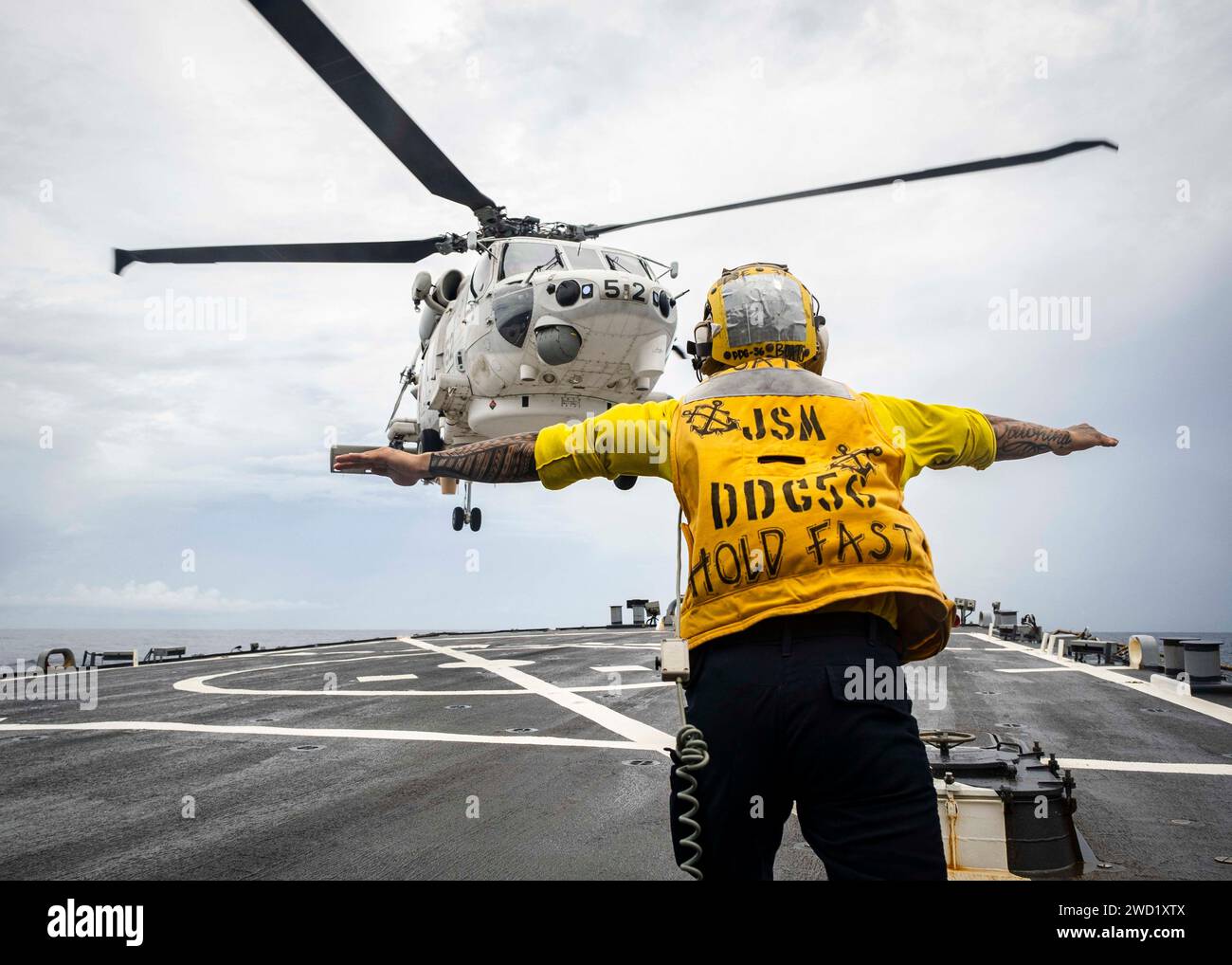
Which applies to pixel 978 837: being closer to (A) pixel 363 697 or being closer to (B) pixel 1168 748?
(B) pixel 1168 748

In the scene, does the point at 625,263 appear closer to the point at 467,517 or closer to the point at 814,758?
the point at 467,517

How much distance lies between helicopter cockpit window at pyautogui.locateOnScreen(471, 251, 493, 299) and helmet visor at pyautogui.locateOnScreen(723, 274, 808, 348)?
13.1m

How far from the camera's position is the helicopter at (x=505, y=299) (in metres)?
13.1

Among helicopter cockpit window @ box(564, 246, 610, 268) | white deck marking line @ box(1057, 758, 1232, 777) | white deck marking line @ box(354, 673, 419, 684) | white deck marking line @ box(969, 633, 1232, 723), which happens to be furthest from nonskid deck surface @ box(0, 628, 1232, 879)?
helicopter cockpit window @ box(564, 246, 610, 268)

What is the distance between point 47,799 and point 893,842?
608 centimetres

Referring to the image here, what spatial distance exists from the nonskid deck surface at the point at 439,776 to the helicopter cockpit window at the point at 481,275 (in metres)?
7.34

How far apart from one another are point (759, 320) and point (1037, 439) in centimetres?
127

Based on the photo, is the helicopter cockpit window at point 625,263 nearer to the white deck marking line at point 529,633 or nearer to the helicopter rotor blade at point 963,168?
the helicopter rotor blade at point 963,168

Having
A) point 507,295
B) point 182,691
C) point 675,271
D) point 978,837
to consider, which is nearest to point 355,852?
point 978,837

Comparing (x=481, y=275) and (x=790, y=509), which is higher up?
(x=481, y=275)

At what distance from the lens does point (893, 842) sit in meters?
2.00

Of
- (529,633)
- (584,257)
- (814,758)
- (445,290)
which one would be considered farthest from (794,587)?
(529,633)

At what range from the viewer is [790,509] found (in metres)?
2.27
